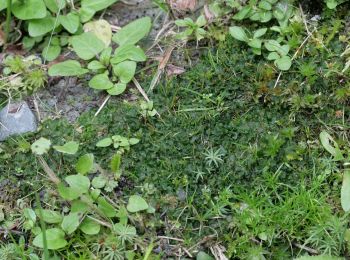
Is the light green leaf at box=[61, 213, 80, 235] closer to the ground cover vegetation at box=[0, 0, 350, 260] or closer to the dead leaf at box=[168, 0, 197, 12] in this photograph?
the ground cover vegetation at box=[0, 0, 350, 260]

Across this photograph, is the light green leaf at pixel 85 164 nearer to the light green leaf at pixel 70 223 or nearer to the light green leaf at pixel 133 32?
the light green leaf at pixel 70 223

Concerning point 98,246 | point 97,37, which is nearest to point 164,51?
point 97,37

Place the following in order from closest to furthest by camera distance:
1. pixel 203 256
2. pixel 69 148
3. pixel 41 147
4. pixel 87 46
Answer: pixel 41 147, pixel 203 256, pixel 69 148, pixel 87 46

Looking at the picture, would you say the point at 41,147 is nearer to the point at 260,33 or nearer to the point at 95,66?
the point at 95,66

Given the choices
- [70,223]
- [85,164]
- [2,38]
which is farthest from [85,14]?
[70,223]

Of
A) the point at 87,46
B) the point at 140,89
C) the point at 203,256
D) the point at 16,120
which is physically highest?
the point at 87,46

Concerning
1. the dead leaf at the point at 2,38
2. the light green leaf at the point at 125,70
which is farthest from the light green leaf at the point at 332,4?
the dead leaf at the point at 2,38
